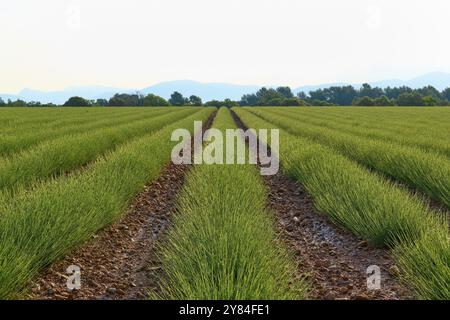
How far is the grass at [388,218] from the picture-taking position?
2869mm

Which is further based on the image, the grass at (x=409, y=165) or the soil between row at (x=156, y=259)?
the grass at (x=409, y=165)

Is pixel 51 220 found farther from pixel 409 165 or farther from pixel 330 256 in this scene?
pixel 409 165

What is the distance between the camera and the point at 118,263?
12.0 feet

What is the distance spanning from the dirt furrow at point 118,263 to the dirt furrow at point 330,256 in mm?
1267

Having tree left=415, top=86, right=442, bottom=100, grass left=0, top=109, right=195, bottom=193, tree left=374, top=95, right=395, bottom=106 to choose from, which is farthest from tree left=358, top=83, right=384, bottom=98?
grass left=0, top=109, right=195, bottom=193

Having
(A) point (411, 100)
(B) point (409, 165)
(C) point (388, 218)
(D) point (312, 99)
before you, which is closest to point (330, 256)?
(C) point (388, 218)

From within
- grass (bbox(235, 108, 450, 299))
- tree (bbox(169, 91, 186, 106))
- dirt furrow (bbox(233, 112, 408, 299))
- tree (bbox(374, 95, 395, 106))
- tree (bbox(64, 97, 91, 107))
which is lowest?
dirt furrow (bbox(233, 112, 408, 299))

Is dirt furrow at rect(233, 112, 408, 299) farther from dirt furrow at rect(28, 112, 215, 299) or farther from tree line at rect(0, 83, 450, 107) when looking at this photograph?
tree line at rect(0, 83, 450, 107)

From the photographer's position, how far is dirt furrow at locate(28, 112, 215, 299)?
305cm

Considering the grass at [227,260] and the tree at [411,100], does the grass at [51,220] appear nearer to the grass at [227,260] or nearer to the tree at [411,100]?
the grass at [227,260]

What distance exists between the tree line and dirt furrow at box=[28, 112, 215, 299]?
6996 cm

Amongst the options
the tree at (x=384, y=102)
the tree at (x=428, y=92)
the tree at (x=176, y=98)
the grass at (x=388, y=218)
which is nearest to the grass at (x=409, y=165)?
the grass at (x=388, y=218)
